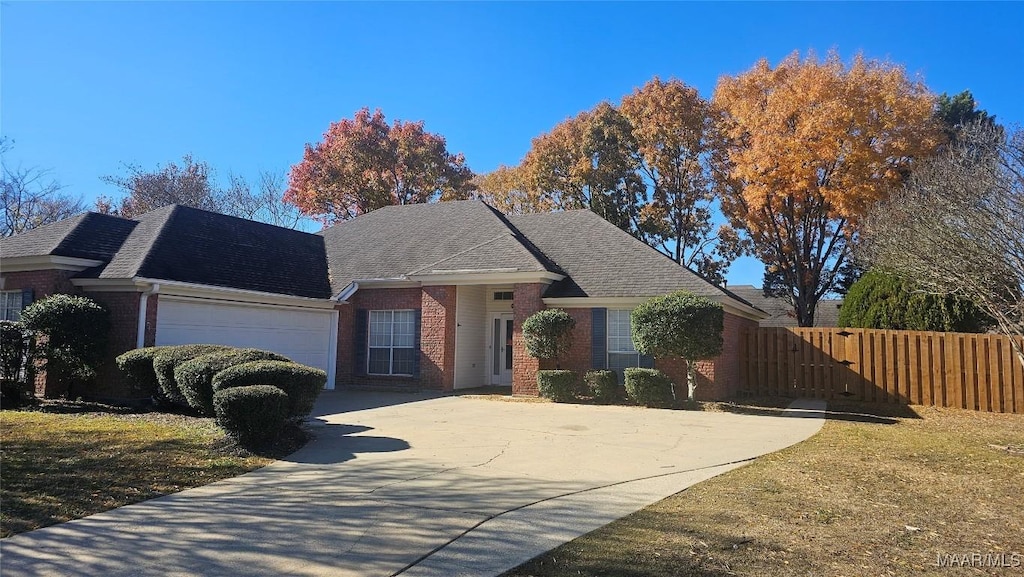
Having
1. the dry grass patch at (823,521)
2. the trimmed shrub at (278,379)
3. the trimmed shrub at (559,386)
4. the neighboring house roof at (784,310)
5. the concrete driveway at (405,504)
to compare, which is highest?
the neighboring house roof at (784,310)

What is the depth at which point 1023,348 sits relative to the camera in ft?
44.9

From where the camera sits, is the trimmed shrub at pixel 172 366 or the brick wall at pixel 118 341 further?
the brick wall at pixel 118 341

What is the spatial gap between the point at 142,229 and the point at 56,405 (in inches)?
211

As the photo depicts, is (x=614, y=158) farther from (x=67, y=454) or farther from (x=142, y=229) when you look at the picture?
(x=67, y=454)

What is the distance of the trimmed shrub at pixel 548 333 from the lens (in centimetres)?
1498

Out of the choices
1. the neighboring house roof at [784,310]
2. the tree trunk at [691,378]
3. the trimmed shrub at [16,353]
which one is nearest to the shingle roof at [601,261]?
the tree trunk at [691,378]

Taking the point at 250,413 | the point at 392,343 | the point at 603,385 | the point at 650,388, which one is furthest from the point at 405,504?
the point at 392,343

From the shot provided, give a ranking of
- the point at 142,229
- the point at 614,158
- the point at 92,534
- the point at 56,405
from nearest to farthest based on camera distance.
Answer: the point at 92,534, the point at 56,405, the point at 142,229, the point at 614,158

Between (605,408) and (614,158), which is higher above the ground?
(614,158)

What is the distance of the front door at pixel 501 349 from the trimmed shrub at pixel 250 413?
35.1 ft

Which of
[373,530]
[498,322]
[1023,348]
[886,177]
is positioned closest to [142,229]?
[498,322]

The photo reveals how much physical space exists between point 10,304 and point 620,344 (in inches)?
574

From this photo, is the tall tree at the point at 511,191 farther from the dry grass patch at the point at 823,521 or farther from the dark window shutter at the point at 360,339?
the dry grass patch at the point at 823,521

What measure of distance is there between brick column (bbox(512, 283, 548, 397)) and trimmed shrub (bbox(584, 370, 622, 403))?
1760 mm
